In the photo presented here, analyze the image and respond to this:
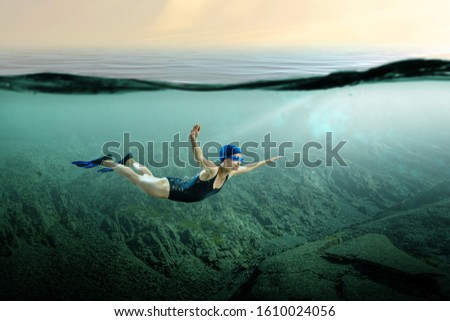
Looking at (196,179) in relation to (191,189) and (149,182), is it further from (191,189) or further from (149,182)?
(149,182)

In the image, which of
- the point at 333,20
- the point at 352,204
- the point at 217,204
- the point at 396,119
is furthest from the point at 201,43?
the point at 396,119

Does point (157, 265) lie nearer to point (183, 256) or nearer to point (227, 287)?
point (183, 256)

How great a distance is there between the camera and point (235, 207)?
15539mm

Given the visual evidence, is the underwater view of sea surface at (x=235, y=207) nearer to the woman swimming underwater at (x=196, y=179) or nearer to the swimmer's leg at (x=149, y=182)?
the woman swimming underwater at (x=196, y=179)

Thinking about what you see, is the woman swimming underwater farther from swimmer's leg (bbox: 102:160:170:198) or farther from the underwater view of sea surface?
the underwater view of sea surface

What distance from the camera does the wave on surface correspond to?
8406mm

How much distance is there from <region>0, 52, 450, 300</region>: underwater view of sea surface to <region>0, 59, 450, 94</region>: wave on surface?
0.19 feet

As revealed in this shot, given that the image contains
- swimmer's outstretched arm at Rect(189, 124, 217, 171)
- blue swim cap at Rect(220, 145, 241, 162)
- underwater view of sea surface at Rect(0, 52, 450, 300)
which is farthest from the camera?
underwater view of sea surface at Rect(0, 52, 450, 300)

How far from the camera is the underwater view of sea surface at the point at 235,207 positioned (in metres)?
8.66

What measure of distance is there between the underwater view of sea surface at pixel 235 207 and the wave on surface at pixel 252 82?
0.19ft

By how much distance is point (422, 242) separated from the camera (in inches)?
466

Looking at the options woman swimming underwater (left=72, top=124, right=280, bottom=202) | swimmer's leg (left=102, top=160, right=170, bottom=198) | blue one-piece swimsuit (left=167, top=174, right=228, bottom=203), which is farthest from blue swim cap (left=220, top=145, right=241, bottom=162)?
swimmer's leg (left=102, top=160, right=170, bottom=198)

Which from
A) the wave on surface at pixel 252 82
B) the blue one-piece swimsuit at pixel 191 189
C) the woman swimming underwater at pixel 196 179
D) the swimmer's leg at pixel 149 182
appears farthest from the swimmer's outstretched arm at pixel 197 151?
the wave on surface at pixel 252 82

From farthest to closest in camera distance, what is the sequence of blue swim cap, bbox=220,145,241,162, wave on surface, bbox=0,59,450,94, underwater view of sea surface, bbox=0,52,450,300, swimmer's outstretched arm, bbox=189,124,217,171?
underwater view of sea surface, bbox=0,52,450,300 < wave on surface, bbox=0,59,450,94 < blue swim cap, bbox=220,145,241,162 < swimmer's outstretched arm, bbox=189,124,217,171
